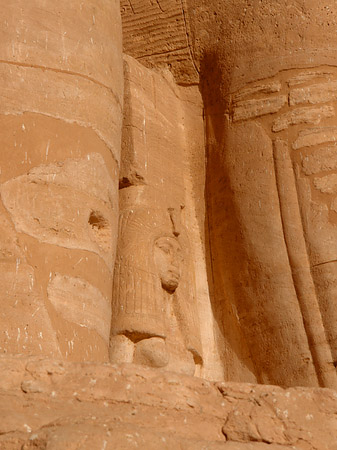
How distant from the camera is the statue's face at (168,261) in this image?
12.0 ft

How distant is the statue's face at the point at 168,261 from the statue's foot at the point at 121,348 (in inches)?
13.1

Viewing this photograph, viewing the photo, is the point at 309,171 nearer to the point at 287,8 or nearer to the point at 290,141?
the point at 290,141

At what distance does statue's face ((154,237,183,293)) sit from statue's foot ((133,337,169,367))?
0.98 ft

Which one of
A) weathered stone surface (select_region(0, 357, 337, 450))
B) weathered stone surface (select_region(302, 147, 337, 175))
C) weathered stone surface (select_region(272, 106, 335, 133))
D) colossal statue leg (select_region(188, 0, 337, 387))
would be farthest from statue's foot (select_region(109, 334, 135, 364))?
weathered stone surface (select_region(272, 106, 335, 133))

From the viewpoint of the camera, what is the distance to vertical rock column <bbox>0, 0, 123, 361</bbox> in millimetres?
2822

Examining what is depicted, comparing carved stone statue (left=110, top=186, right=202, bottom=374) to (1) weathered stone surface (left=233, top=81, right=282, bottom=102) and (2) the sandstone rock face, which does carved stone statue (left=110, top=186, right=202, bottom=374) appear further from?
(1) weathered stone surface (left=233, top=81, right=282, bottom=102)

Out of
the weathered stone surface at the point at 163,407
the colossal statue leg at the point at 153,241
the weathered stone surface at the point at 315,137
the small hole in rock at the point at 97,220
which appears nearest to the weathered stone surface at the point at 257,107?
the weathered stone surface at the point at 315,137

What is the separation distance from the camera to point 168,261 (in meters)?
3.69

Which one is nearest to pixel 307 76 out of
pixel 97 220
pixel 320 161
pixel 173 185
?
pixel 320 161

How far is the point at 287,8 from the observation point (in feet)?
13.5

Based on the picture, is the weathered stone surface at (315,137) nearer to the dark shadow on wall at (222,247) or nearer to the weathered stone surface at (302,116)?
the weathered stone surface at (302,116)

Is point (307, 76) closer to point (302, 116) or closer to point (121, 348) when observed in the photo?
point (302, 116)

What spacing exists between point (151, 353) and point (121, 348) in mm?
107

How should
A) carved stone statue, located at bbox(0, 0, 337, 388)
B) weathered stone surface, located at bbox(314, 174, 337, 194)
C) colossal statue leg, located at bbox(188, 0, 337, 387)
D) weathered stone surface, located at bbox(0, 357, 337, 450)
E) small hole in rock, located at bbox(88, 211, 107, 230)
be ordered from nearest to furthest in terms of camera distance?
weathered stone surface, located at bbox(0, 357, 337, 450)
carved stone statue, located at bbox(0, 0, 337, 388)
small hole in rock, located at bbox(88, 211, 107, 230)
colossal statue leg, located at bbox(188, 0, 337, 387)
weathered stone surface, located at bbox(314, 174, 337, 194)
